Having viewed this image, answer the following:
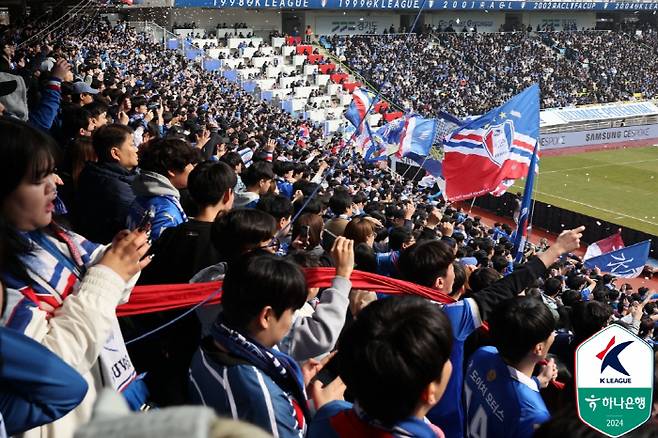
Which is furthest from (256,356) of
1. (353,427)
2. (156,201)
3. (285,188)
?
(285,188)

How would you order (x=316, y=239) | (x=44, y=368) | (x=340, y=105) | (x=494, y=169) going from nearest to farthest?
(x=44, y=368), (x=316, y=239), (x=494, y=169), (x=340, y=105)

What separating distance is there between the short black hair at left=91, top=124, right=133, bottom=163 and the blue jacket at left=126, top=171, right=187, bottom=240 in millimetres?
665

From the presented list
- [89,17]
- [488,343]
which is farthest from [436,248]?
[89,17]

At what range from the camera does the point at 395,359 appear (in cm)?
206

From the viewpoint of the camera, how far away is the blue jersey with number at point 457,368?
10.7 feet

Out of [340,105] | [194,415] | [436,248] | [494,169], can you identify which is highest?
[194,415]

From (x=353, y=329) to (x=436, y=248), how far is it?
1565 mm

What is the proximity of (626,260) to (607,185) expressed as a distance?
17.2m

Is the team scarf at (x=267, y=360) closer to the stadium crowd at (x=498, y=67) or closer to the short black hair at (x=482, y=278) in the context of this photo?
the short black hair at (x=482, y=278)

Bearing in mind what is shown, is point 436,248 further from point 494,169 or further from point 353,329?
point 494,169

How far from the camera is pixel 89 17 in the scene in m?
21.5

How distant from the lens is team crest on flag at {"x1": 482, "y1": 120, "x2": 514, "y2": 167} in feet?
32.7

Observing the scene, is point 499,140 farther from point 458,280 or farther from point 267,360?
Answer: point 267,360

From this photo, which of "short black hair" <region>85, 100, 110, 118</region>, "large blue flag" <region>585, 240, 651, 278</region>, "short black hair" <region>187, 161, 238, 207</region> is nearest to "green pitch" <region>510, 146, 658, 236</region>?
"large blue flag" <region>585, 240, 651, 278</region>
